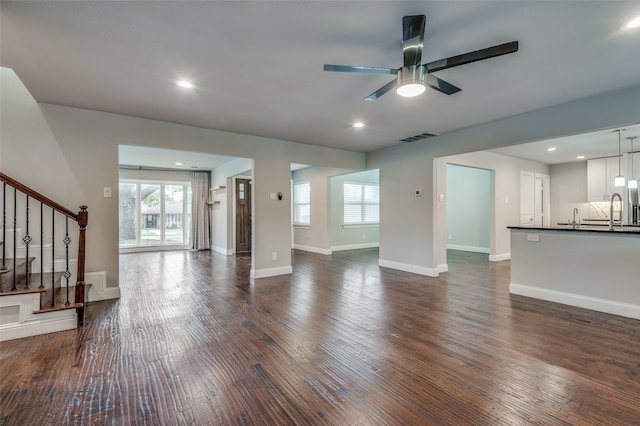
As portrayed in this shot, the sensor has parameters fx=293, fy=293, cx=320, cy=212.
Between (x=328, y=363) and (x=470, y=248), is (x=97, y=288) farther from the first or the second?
(x=470, y=248)

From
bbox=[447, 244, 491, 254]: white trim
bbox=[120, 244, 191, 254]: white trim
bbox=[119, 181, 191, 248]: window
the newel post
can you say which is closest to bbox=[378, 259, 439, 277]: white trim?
bbox=[447, 244, 491, 254]: white trim

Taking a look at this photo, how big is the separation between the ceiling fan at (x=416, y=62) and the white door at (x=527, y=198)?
683 cm

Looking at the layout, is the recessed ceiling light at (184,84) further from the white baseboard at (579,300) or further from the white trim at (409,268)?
the white baseboard at (579,300)

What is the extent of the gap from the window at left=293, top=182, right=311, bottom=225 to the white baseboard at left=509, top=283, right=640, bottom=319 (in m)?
5.78

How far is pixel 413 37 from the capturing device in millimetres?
2088

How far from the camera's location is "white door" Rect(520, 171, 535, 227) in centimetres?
776

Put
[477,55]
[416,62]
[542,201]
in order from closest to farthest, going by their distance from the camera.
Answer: [477,55] → [416,62] → [542,201]

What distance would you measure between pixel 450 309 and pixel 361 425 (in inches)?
93.6

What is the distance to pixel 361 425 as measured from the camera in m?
1.66

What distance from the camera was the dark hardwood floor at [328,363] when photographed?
5.80 feet

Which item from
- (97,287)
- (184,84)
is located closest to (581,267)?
(184,84)

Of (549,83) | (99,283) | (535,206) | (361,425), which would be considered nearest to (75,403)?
(361,425)

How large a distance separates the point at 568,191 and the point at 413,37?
29.2ft

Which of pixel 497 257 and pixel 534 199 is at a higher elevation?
pixel 534 199
